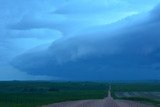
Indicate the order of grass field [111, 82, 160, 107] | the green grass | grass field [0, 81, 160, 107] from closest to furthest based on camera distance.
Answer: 1. grass field [111, 82, 160, 107]
2. the green grass
3. grass field [0, 81, 160, 107]

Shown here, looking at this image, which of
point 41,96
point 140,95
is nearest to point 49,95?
point 41,96

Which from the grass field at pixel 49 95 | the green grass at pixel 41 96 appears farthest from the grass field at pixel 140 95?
the green grass at pixel 41 96

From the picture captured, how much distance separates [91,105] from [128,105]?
2724 mm

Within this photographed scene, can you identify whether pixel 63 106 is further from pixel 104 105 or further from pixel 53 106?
pixel 104 105

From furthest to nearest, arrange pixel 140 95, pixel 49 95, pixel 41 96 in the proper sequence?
pixel 49 95 → pixel 41 96 → pixel 140 95

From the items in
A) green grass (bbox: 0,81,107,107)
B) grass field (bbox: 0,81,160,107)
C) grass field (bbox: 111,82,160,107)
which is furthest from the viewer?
grass field (bbox: 0,81,160,107)

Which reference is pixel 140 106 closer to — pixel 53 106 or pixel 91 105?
pixel 91 105

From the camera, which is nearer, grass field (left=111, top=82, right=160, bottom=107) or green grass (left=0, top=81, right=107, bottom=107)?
grass field (left=111, top=82, right=160, bottom=107)

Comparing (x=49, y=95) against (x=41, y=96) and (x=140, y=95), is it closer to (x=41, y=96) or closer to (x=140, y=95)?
(x=41, y=96)

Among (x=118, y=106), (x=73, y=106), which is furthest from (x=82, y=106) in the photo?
(x=118, y=106)

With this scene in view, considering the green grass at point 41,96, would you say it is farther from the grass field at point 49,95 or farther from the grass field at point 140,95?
the grass field at point 140,95

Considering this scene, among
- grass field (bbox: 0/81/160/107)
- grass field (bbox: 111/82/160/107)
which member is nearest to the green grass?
grass field (bbox: 0/81/160/107)

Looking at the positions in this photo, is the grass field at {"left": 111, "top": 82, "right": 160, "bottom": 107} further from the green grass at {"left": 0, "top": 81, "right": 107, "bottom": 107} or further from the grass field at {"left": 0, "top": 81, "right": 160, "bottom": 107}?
the green grass at {"left": 0, "top": 81, "right": 107, "bottom": 107}

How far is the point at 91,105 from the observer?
96.9 feet
